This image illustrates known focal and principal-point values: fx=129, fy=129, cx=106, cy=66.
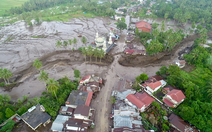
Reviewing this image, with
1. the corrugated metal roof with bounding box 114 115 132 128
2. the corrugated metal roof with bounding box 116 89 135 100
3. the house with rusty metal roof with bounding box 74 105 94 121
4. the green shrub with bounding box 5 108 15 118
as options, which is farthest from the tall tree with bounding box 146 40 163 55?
the green shrub with bounding box 5 108 15 118

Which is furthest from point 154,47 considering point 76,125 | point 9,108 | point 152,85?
point 9,108

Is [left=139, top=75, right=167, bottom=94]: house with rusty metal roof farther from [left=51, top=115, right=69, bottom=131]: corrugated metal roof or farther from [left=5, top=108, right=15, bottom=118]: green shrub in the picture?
[left=5, top=108, right=15, bottom=118]: green shrub

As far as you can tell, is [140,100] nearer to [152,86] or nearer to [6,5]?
[152,86]

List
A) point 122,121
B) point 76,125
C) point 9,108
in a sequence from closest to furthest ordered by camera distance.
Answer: point 76,125 < point 122,121 < point 9,108

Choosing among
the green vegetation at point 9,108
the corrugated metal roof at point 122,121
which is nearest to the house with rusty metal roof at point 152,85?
the corrugated metal roof at point 122,121

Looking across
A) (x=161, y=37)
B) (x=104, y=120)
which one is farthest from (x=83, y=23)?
(x=104, y=120)

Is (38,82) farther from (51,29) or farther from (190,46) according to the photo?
(190,46)
